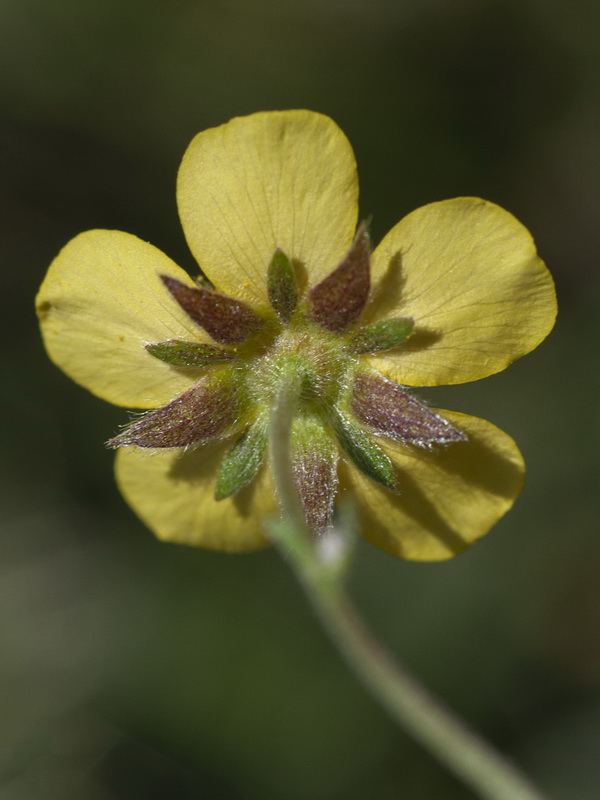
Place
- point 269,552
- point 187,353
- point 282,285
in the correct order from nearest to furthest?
point 282,285 → point 187,353 → point 269,552

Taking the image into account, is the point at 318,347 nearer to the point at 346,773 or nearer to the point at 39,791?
the point at 346,773

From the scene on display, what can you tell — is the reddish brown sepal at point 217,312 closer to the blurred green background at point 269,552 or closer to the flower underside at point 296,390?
the flower underside at point 296,390

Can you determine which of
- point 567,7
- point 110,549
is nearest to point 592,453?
point 567,7

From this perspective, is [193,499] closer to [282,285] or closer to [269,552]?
[282,285]

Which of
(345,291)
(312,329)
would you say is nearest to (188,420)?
(312,329)

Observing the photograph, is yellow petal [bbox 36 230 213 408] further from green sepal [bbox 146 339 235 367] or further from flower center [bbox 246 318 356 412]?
flower center [bbox 246 318 356 412]

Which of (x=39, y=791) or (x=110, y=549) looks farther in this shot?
(x=110, y=549)
